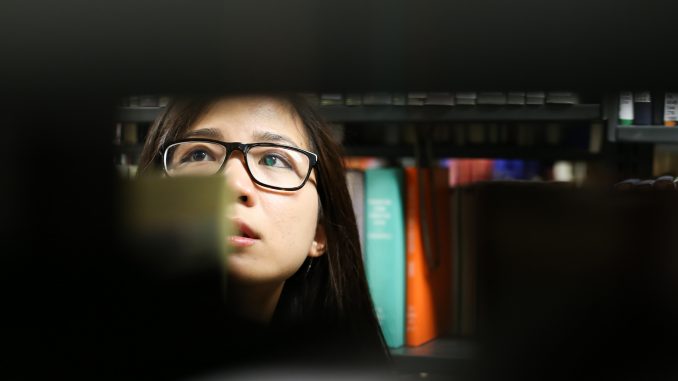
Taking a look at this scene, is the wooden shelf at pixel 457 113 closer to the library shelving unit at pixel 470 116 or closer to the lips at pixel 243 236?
the library shelving unit at pixel 470 116

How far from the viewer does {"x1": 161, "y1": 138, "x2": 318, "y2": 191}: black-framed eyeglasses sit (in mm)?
784

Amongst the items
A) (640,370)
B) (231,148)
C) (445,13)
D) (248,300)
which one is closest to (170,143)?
(231,148)

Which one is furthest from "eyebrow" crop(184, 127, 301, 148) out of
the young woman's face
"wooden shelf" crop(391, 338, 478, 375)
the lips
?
"wooden shelf" crop(391, 338, 478, 375)

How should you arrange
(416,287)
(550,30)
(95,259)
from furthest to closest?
1. (416,287)
2. (95,259)
3. (550,30)

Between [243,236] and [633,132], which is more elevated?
[633,132]

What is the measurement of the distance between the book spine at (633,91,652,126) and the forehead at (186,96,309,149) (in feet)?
1.24

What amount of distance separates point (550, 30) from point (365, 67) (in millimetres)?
178

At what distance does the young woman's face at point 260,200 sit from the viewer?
0.77 meters

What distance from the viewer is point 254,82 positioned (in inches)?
27.8

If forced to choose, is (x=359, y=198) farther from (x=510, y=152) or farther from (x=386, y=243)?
(x=510, y=152)

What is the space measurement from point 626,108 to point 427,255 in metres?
0.31

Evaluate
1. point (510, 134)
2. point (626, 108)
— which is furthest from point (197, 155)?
point (626, 108)

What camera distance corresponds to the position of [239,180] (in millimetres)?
768

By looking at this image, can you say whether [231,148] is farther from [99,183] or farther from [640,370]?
[640,370]
